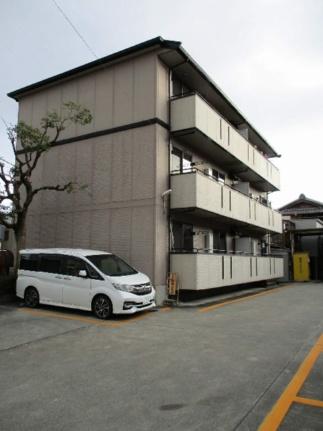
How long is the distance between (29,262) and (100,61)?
760 cm

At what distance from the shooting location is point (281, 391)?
433 cm

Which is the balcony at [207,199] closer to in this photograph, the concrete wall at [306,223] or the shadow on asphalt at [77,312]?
the shadow on asphalt at [77,312]

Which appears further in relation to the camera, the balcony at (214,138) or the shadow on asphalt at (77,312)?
the balcony at (214,138)

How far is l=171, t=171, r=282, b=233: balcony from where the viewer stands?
11844mm

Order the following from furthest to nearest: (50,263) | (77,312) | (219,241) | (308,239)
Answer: (308,239), (219,241), (50,263), (77,312)

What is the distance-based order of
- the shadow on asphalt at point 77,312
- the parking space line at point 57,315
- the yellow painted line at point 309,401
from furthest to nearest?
1. the shadow on asphalt at point 77,312
2. the parking space line at point 57,315
3. the yellow painted line at point 309,401

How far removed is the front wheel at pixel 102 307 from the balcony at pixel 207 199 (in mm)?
4244

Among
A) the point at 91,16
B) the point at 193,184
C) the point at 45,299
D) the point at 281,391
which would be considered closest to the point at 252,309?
the point at 193,184

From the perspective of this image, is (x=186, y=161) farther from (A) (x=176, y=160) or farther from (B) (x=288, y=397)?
(B) (x=288, y=397)

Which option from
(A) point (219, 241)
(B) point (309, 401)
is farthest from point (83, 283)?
(A) point (219, 241)

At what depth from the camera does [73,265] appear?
986 cm

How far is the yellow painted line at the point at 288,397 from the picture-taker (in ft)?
11.5

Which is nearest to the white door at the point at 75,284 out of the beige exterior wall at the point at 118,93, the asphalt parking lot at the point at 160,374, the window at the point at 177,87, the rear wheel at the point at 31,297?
the asphalt parking lot at the point at 160,374

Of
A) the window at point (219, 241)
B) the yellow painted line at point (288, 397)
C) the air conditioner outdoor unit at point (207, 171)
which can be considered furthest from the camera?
the window at point (219, 241)
